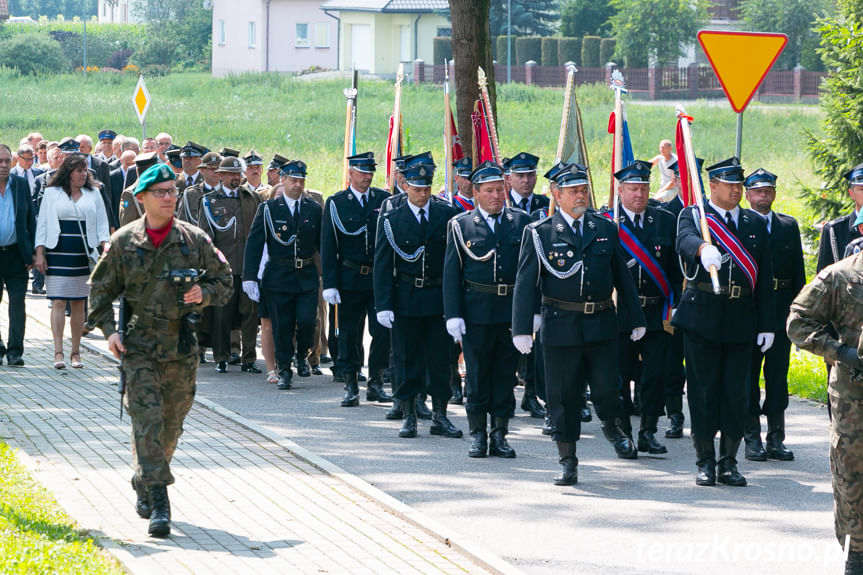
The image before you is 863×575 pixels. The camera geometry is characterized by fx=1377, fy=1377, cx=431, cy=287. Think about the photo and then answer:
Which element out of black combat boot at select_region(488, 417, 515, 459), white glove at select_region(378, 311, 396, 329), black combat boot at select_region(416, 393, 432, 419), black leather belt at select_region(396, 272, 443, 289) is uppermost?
black leather belt at select_region(396, 272, 443, 289)

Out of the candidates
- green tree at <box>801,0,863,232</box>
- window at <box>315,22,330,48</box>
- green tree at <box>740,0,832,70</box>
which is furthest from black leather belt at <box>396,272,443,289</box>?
window at <box>315,22,330,48</box>

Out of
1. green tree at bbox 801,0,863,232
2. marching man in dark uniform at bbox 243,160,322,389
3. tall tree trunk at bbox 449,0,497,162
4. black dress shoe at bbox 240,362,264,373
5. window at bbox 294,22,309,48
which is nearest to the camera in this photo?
marching man in dark uniform at bbox 243,160,322,389

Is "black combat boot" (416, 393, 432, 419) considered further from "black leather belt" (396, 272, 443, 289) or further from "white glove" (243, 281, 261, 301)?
"white glove" (243, 281, 261, 301)

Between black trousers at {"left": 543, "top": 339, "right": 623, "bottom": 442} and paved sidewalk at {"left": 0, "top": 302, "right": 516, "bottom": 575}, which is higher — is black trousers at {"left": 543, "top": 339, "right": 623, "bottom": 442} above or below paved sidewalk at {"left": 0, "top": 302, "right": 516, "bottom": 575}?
above

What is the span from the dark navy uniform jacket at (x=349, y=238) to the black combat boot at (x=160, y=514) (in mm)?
5009

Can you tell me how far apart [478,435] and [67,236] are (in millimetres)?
5620

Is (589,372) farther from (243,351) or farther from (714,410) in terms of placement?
(243,351)

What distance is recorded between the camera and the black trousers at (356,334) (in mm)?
12492

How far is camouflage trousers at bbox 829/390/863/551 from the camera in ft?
22.0

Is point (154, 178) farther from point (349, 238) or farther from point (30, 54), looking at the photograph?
point (30, 54)

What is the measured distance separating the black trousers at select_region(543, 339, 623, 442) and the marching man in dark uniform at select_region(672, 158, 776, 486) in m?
0.57

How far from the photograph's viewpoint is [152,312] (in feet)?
25.5

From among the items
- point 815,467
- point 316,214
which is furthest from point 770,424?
point 316,214

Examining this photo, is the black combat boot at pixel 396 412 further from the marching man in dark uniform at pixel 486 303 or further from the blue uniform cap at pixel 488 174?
the blue uniform cap at pixel 488 174
